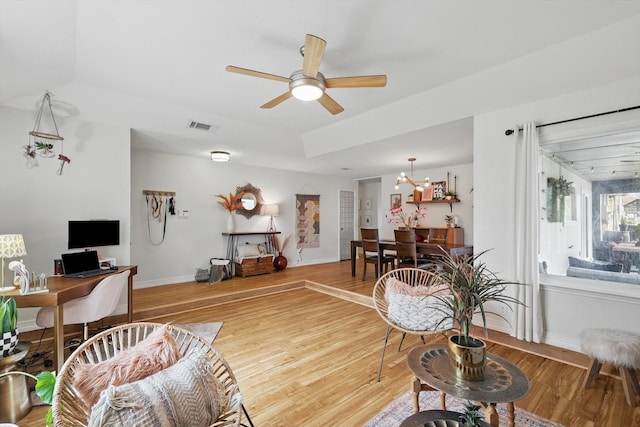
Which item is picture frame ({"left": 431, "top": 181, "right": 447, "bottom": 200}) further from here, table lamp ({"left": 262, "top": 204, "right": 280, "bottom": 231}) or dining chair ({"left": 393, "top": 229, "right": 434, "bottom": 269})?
table lamp ({"left": 262, "top": 204, "right": 280, "bottom": 231})

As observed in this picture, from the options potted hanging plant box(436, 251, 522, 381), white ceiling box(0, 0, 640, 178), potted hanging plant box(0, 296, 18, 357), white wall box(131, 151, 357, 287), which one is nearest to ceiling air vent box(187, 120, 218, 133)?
white ceiling box(0, 0, 640, 178)

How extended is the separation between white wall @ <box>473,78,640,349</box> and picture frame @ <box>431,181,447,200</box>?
321 cm

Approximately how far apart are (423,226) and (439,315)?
478 centimetres

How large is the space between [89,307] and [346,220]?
6394 millimetres

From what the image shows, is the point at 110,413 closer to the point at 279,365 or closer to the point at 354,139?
the point at 279,365

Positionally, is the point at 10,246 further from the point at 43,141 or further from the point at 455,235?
the point at 455,235

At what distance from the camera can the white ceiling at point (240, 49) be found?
204 cm

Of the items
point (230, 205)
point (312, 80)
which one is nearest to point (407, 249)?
point (312, 80)

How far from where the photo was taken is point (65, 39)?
2.33 metres

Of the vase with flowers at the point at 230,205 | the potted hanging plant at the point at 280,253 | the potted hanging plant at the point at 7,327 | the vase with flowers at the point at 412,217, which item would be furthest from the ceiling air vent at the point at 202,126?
the vase with flowers at the point at 412,217

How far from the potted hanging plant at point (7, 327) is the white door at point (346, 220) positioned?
667 cm

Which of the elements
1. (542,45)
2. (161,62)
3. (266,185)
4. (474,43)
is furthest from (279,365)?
(266,185)

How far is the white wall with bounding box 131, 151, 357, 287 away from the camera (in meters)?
5.01

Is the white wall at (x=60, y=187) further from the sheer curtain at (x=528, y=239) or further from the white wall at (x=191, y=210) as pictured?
the sheer curtain at (x=528, y=239)
